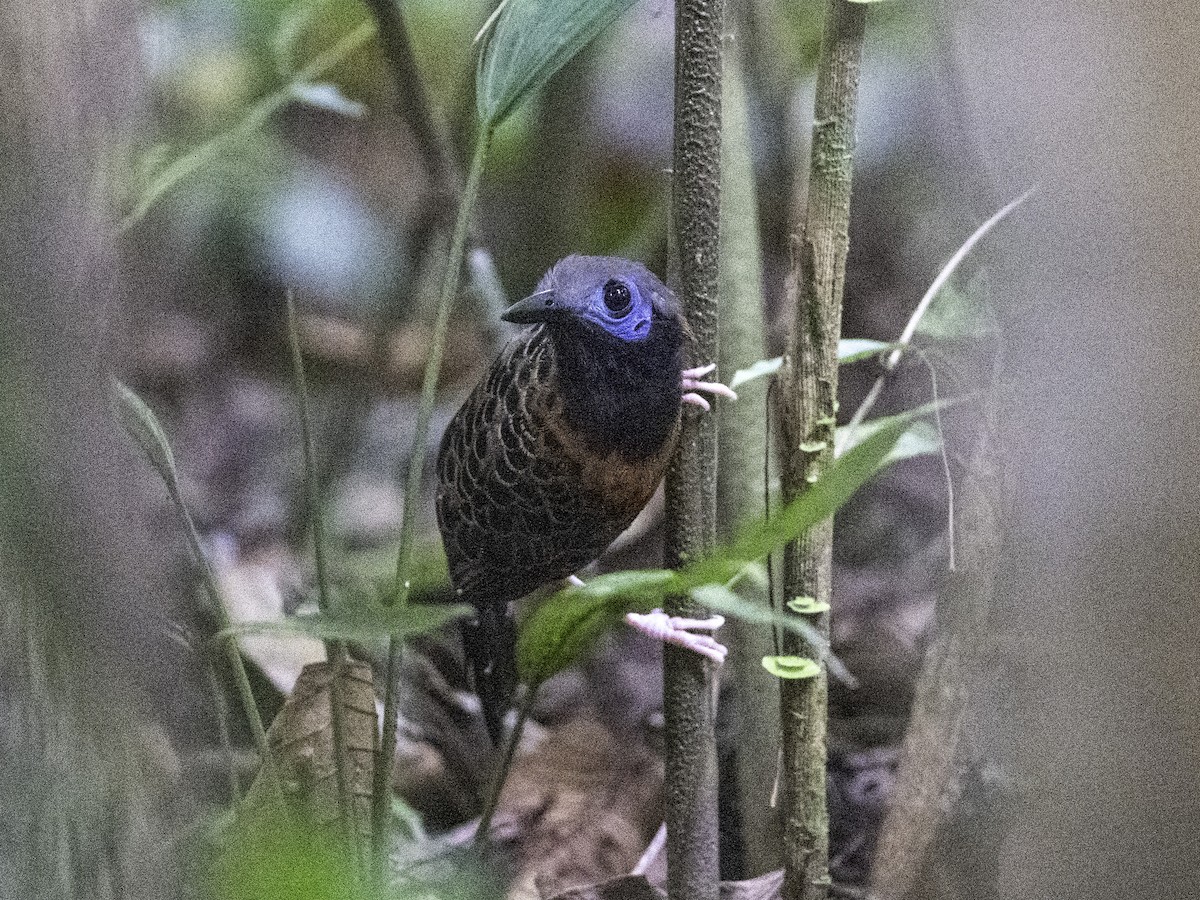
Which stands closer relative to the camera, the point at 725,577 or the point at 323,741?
the point at 725,577

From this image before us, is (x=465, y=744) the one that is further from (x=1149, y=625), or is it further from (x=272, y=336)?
(x=1149, y=625)

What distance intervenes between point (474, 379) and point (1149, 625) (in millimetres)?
559

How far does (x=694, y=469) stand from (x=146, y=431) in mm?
402

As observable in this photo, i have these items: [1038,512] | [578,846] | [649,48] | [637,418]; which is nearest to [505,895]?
[578,846]

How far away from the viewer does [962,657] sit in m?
0.94

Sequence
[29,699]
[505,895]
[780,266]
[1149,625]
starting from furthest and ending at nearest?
[780,266] → [505,895] → [1149,625] → [29,699]

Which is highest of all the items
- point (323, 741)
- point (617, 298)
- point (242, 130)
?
point (242, 130)

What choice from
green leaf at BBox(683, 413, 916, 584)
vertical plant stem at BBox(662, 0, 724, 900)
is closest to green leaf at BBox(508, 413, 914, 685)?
green leaf at BBox(683, 413, 916, 584)

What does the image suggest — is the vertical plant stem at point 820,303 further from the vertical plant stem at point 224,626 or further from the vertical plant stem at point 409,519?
the vertical plant stem at point 224,626

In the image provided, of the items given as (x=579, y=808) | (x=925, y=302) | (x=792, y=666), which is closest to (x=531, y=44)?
(x=925, y=302)

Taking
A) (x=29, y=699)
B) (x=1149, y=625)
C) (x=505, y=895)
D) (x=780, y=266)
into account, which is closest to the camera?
(x=29, y=699)

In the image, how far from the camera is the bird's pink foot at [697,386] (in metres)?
0.81

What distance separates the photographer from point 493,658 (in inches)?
37.7

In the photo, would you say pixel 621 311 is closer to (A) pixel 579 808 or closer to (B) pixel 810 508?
(B) pixel 810 508
